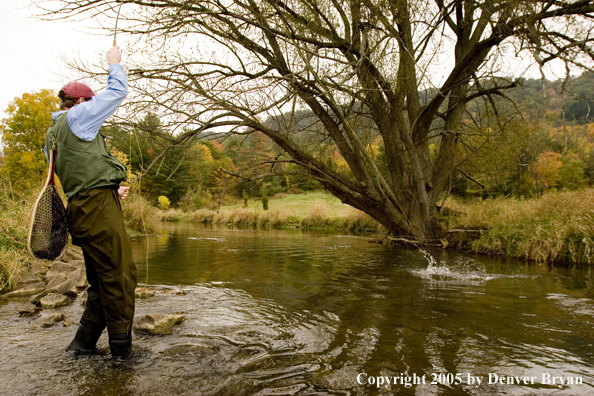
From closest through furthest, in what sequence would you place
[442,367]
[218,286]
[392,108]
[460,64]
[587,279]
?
[442,367]
[218,286]
[587,279]
[460,64]
[392,108]

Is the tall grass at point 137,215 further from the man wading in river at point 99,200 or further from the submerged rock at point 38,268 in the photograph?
the man wading in river at point 99,200

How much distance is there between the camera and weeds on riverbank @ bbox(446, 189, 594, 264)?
28.6 feet

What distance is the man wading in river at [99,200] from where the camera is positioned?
2.84 metres

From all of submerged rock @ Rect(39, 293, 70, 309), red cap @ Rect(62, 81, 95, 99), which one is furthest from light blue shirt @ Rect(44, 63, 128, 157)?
submerged rock @ Rect(39, 293, 70, 309)

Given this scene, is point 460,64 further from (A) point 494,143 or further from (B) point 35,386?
(B) point 35,386

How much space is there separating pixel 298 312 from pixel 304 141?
7.46 m

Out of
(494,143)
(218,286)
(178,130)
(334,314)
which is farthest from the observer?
(494,143)

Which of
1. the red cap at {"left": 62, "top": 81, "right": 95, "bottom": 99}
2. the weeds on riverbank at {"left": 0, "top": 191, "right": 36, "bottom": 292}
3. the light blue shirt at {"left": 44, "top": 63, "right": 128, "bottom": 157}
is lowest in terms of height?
the weeds on riverbank at {"left": 0, "top": 191, "right": 36, "bottom": 292}

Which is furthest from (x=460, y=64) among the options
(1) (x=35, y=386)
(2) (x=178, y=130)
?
(1) (x=35, y=386)

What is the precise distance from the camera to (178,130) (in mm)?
8383

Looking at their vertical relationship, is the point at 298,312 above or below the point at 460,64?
below

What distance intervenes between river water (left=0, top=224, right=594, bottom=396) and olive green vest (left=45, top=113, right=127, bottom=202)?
1377 millimetres

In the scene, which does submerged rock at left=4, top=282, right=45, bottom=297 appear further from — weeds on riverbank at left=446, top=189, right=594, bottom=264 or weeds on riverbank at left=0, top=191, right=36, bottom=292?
weeds on riverbank at left=446, top=189, right=594, bottom=264

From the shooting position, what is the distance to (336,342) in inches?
138
